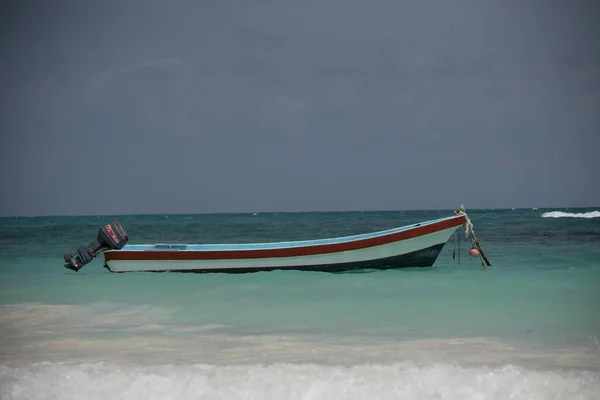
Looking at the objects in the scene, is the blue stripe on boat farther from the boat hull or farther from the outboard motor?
the outboard motor

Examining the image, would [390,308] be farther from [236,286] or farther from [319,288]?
[236,286]

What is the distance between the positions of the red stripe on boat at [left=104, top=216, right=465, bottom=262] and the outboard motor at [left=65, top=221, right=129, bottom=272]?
178mm

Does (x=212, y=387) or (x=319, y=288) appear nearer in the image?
(x=212, y=387)

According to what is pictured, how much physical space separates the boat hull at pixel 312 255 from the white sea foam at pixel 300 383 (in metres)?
6.07

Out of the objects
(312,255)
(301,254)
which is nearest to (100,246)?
(301,254)

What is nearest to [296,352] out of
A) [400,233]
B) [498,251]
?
[400,233]

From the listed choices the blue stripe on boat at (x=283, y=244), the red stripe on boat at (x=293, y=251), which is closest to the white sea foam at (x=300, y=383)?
the red stripe on boat at (x=293, y=251)

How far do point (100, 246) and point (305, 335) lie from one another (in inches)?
225

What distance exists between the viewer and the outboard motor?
33.4 ft

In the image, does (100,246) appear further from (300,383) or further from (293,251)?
(300,383)

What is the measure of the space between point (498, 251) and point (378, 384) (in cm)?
1391

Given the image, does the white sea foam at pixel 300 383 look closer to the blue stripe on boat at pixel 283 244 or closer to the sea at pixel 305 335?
the sea at pixel 305 335

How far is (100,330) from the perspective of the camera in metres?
6.56

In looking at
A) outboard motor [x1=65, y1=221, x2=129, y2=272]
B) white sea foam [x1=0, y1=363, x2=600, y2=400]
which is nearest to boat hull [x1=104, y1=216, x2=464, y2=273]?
outboard motor [x1=65, y1=221, x2=129, y2=272]
